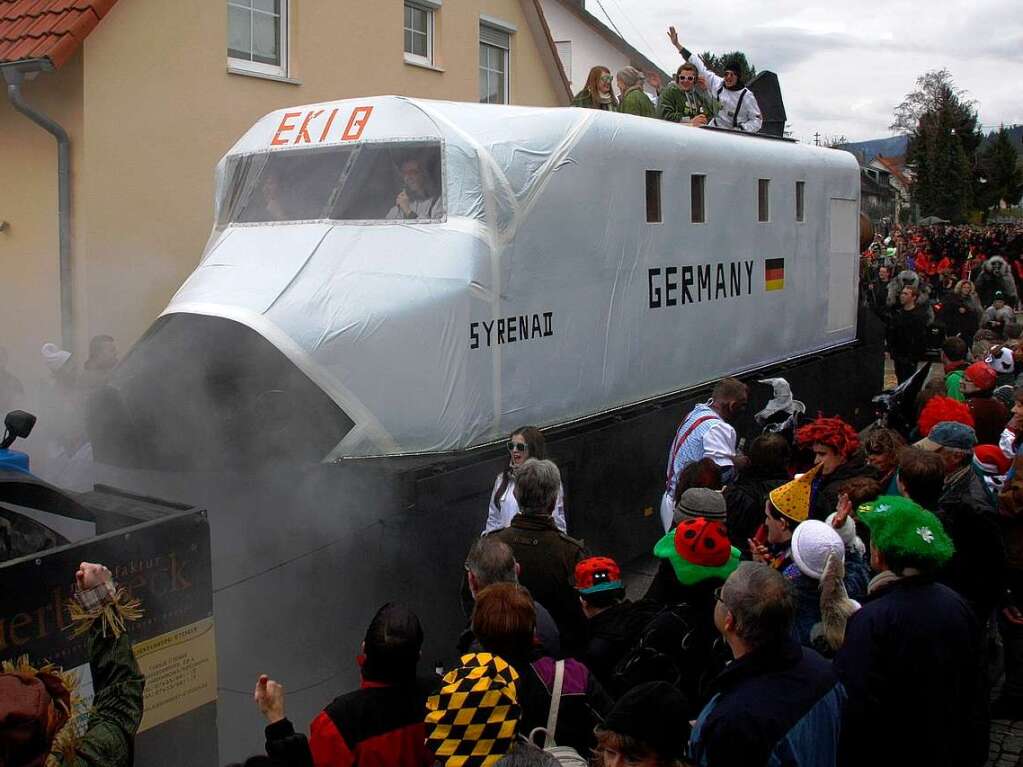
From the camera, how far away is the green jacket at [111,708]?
254 centimetres

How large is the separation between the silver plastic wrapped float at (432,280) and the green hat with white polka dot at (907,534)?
290cm

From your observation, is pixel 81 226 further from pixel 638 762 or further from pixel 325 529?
pixel 638 762

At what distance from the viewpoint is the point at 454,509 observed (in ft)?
18.9

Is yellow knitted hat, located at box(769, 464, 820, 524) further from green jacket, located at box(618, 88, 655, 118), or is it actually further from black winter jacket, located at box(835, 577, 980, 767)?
green jacket, located at box(618, 88, 655, 118)

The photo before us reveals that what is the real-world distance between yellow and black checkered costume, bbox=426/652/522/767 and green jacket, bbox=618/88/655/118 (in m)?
7.07

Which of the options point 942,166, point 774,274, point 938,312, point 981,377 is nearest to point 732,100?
point 774,274

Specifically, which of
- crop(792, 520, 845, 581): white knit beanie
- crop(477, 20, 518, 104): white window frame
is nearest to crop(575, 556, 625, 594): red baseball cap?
crop(792, 520, 845, 581): white knit beanie

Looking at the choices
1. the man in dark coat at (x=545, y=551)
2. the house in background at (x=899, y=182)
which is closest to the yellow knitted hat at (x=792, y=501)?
the man in dark coat at (x=545, y=551)

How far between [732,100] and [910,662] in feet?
26.8

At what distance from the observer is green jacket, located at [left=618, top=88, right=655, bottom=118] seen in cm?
904

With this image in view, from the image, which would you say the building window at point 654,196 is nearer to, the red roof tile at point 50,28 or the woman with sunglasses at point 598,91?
the woman with sunglasses at point 598,91

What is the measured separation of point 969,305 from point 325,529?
41.0 ft

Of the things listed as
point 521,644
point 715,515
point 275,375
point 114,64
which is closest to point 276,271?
point 275,375

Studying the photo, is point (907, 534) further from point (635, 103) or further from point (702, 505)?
point (635, 103)
